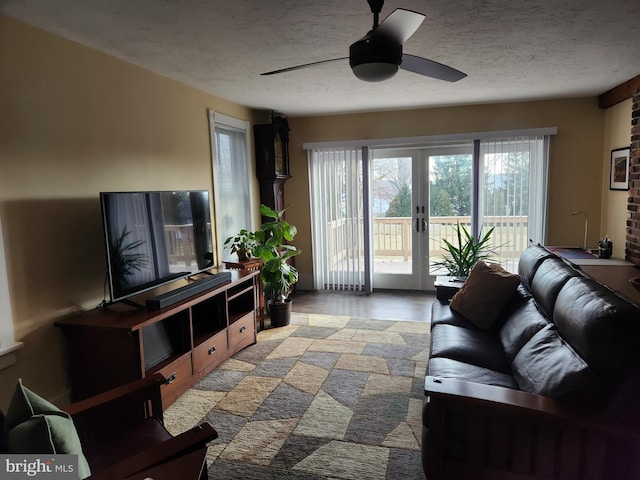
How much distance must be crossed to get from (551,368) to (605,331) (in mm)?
311

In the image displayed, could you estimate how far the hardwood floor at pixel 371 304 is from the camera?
450cm

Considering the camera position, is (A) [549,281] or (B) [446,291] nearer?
(A) [549,281]

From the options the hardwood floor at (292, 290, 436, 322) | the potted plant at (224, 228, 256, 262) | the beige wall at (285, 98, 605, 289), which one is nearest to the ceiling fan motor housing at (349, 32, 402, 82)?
the potted plant at (224, 228, 256, 262)

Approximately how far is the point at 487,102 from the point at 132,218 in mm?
4016

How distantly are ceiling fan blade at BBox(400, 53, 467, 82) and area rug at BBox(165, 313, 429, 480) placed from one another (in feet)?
6.48

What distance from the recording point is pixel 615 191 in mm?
4352

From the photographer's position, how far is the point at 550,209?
4805 mm

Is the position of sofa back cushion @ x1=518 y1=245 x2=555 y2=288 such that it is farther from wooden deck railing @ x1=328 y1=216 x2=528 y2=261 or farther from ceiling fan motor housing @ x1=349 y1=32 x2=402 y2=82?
wooden deck railing @ x1=328 y1=216 x2=528 y2=261

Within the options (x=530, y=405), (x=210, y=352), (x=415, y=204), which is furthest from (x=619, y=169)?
(x=210, y=352)

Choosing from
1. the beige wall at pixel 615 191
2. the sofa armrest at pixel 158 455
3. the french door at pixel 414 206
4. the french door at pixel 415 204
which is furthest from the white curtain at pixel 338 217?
the sofa armrest at pixel 158 455

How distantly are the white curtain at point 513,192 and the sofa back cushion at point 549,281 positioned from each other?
229 centimetres

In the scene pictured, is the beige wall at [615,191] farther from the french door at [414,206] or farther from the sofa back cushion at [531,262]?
the sofa back cushion at [531,262]

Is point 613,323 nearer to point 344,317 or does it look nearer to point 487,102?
point 344,317

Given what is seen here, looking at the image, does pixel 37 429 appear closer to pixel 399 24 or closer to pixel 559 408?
pixel 559 408
